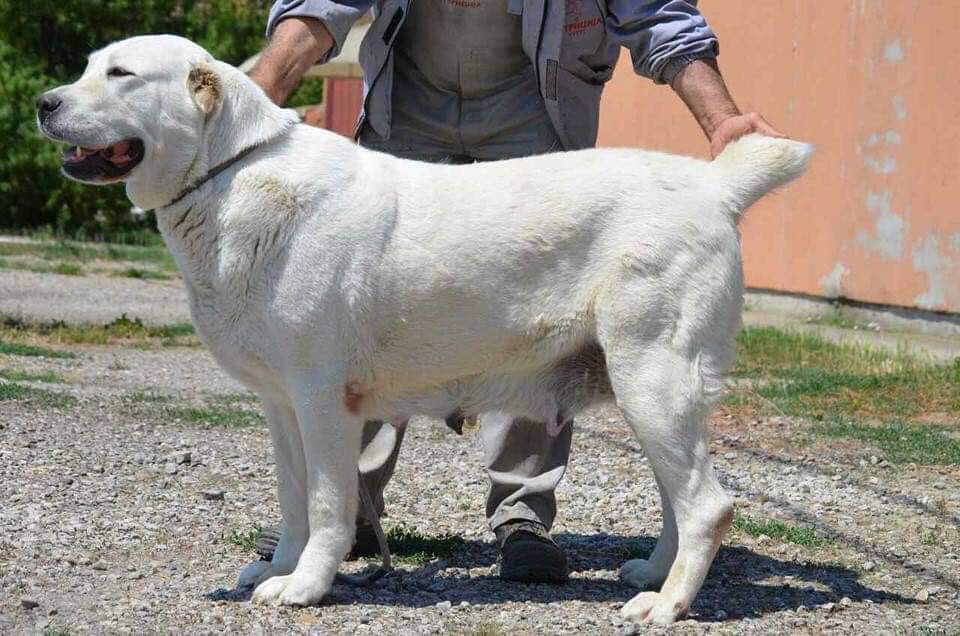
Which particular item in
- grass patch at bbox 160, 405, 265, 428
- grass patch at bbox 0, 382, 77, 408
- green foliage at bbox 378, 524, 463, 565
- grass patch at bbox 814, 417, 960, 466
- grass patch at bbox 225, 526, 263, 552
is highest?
green foliage at bbox 378, 524, 463, 565

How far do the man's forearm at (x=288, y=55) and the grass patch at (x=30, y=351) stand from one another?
464 cm

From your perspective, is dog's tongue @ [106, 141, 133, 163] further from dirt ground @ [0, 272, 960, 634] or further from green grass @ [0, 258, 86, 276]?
green grass @ [0, 258, 86, 276]

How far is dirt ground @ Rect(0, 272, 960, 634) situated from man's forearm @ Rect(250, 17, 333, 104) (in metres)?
1.57

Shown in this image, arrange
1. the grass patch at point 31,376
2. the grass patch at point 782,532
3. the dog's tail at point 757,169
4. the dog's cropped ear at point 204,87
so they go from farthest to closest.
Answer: the grass patch at point 31,376
the grass patch at point 782,532
the dog's tail at point 757,169
the dog's cropped ear at point 204,87

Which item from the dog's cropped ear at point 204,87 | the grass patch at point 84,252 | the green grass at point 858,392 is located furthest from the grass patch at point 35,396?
the grass patch at point 84,252

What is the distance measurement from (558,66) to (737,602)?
6.09ft

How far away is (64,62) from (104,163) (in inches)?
586

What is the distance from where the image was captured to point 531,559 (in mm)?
4676

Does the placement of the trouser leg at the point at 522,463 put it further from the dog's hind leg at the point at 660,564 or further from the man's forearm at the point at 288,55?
the man's forearm at the point at 288,55

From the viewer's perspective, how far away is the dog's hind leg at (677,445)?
4.18m

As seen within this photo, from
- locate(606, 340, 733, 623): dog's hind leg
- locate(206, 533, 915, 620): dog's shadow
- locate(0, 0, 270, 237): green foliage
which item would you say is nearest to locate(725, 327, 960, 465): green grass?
locate(206, 533, 915, 620): dog's shadow

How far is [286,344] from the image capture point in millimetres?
4113

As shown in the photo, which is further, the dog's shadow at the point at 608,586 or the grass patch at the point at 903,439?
the grass patch at the point at 903,439

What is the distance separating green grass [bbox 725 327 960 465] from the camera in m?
7.13
